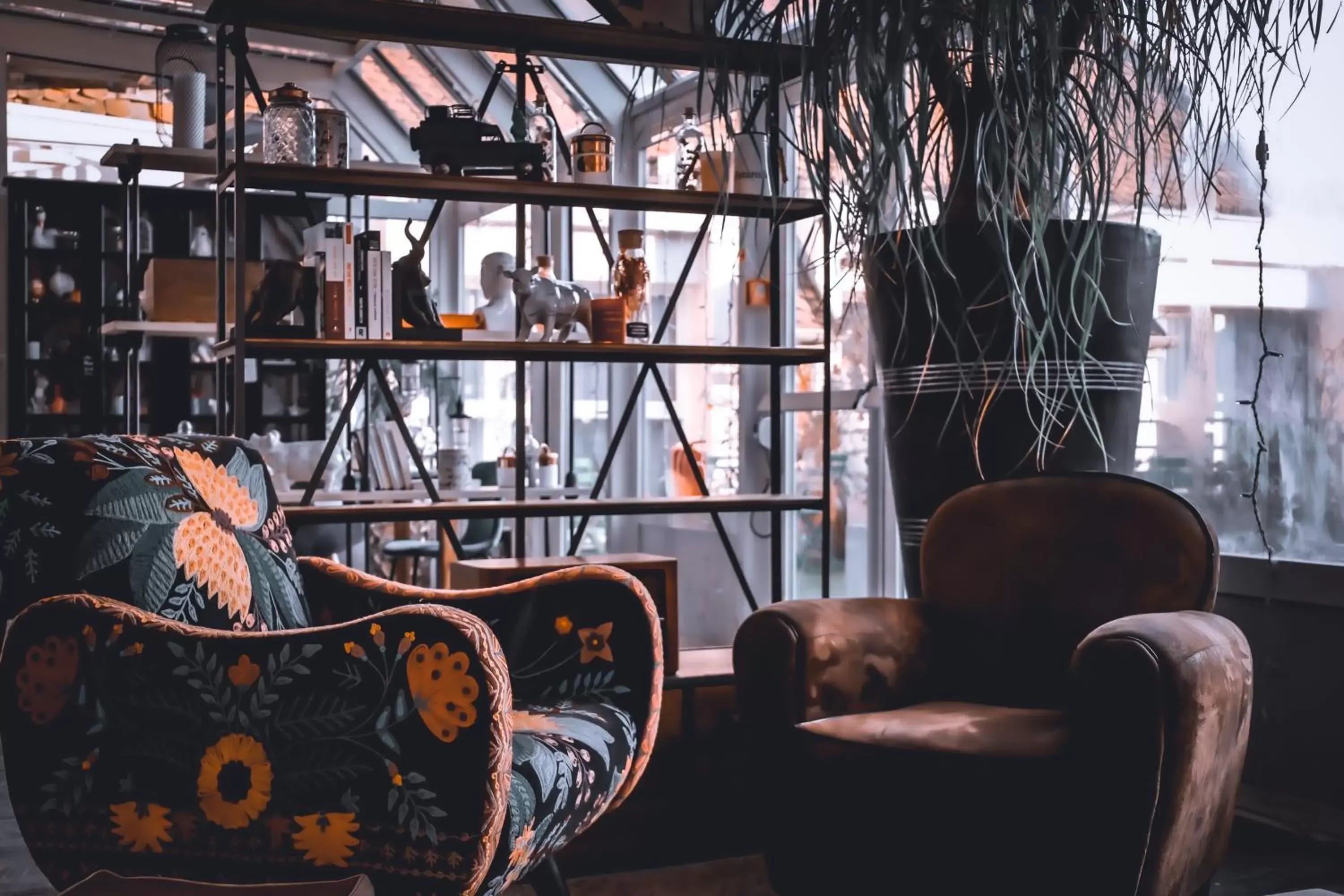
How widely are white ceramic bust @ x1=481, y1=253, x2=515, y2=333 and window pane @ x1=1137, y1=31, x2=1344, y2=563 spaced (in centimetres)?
164

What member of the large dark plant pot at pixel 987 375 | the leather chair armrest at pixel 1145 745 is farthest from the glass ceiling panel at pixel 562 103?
the leather chair armrest at pixel 1145 745

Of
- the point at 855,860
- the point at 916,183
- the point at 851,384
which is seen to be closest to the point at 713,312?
the point at 851,384

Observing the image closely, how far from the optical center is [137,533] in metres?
1.88

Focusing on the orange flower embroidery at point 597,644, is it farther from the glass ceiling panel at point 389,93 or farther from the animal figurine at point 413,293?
the glass ceiling panel at point 389,93

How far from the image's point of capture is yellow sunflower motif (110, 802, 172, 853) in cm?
168

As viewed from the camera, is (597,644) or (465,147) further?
(465,147)

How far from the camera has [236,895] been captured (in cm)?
134

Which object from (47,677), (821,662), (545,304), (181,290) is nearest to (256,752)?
(47,677)

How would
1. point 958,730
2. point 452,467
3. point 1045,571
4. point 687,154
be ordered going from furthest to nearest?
1. point 452,467
2. point 687,154
3. point 1045,571
4. point 958,730

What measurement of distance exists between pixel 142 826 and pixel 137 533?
0.42m

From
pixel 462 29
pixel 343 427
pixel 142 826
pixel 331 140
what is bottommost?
pixel 142 826

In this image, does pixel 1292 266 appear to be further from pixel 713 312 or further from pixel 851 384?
pixel 713 312

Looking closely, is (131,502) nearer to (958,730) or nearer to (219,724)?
(219,724)

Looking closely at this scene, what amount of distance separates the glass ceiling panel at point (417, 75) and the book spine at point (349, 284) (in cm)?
412
